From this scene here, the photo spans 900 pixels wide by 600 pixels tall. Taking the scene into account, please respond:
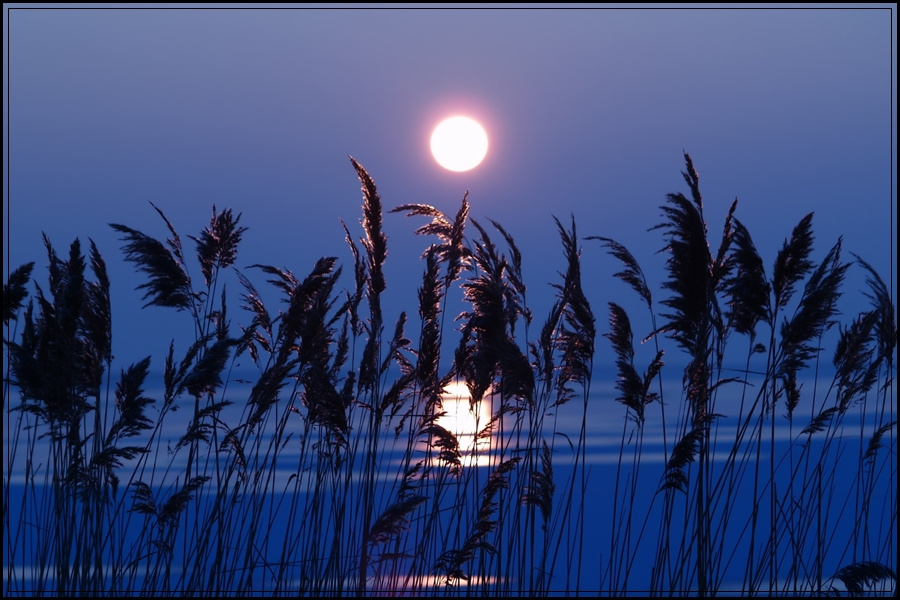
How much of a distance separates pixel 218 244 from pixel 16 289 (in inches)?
40.0

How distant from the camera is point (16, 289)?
4.08 metres

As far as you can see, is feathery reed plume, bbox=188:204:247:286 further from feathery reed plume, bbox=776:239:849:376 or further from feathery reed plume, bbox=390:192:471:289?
feathery reed plume, bbox=776:239:849:376

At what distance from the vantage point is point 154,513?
399cm

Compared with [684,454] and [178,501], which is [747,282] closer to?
[684,454]

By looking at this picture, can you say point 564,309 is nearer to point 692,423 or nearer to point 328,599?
point 692,423

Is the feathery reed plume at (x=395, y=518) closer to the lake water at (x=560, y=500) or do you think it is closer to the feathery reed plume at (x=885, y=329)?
the lake water at (x=560, y=500)

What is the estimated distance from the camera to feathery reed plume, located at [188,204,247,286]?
433cm

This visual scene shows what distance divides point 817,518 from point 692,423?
96cm

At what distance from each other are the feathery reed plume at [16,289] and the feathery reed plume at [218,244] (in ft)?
2.71

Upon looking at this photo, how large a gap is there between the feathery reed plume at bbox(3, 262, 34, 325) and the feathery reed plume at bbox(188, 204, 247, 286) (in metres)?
0.83

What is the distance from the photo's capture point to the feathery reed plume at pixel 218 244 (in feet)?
14.2

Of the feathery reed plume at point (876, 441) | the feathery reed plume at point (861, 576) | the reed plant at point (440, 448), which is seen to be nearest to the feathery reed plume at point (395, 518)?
the reed plant at point (440, 448)

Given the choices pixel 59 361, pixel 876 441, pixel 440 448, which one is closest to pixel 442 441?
pixel 440 448

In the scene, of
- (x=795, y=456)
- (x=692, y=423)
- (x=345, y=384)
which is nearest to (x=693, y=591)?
(x=692, y=423)
